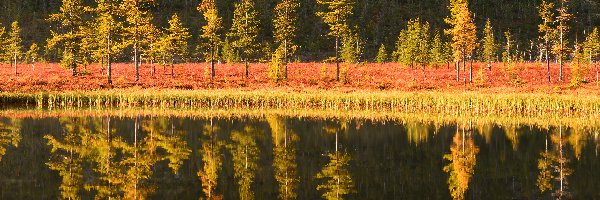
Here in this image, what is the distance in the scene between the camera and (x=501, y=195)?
15492mm

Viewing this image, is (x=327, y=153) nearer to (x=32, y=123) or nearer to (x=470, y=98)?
(x=32, y=123)

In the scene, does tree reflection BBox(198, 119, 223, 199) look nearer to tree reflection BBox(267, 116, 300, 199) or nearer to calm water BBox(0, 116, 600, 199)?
calm water BBox(0, 116, 600, 199)

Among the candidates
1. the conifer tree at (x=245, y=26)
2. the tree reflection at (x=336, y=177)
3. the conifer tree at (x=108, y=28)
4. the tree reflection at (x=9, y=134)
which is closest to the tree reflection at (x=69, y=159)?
the tree reflection at (x=9, y=134)

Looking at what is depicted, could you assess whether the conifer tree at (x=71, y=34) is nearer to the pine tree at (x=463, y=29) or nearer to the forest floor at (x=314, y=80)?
the forest floor at (x=314, y=80)

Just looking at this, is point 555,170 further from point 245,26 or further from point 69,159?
point 245,26

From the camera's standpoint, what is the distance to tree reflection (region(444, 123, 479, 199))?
16344mm

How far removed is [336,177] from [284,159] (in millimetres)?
3747

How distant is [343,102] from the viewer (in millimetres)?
46812

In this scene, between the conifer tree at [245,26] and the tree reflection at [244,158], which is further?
the conifer tree at [245,26]

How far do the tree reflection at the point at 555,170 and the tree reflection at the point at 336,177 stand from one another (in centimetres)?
539

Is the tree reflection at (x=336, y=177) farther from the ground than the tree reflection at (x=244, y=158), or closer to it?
closer to it

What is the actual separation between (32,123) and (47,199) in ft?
65.3

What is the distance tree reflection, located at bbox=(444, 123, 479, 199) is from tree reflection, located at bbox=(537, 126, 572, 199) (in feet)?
6.98

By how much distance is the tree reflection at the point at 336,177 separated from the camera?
613 inches
